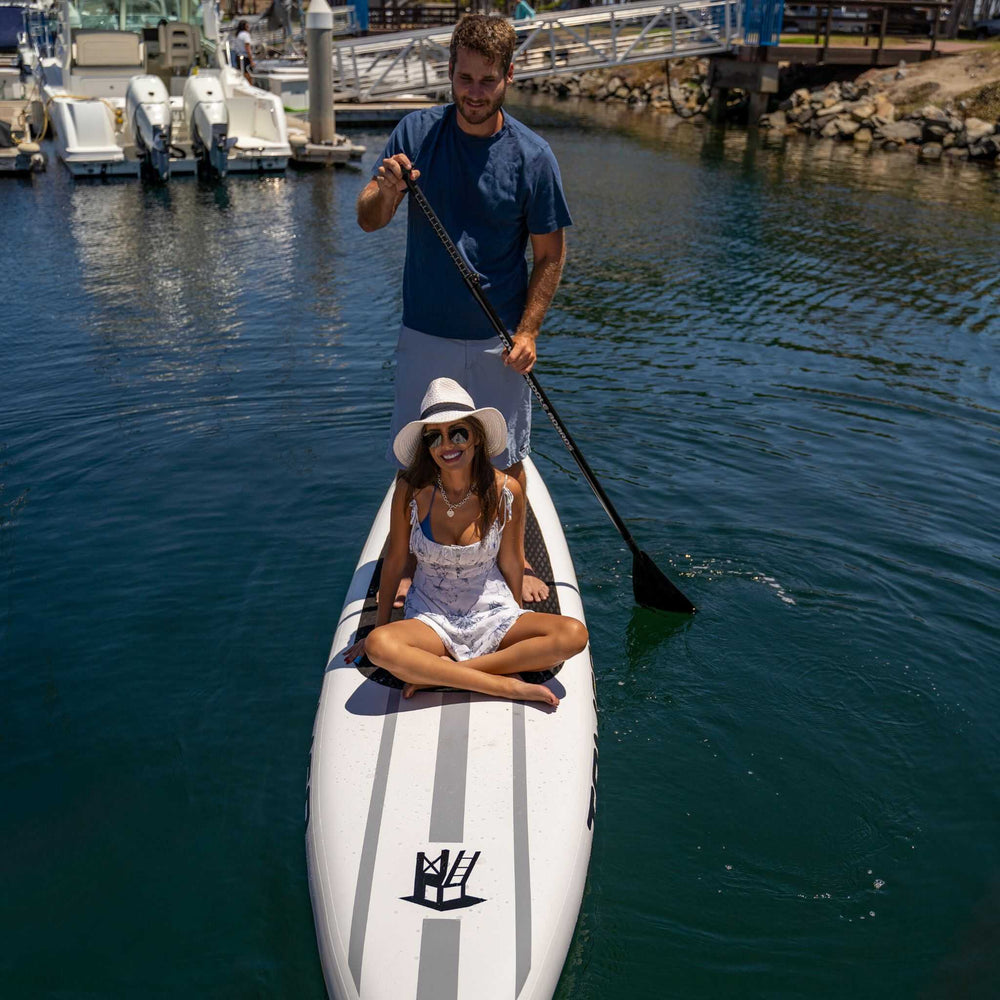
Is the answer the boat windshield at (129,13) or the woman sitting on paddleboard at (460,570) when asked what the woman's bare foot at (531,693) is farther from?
the boat windshield at (129,13)

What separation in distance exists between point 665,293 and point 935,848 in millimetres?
10074

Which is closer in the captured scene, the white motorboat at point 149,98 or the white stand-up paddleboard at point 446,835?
the white stand-up paddleboard at point 446,835

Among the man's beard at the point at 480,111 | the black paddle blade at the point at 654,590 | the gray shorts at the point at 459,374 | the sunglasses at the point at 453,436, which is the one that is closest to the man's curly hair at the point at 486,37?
the man's beard at the point at 480,111

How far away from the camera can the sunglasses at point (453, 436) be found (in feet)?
15.4

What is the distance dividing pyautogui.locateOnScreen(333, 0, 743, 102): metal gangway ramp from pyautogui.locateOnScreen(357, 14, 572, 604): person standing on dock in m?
25.6

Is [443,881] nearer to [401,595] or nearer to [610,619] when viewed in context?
[401,595]

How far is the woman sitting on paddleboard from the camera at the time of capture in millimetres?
4590

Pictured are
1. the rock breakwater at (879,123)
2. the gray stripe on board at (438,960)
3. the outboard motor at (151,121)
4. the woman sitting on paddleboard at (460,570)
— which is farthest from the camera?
the rock breakwater at (879,123)

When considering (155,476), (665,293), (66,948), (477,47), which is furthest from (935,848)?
(665,293)

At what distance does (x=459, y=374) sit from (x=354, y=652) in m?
1.49

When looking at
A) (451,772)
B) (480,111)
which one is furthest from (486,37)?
(451,772)

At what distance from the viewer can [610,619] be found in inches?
255

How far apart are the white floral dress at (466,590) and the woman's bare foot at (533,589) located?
0.38 m

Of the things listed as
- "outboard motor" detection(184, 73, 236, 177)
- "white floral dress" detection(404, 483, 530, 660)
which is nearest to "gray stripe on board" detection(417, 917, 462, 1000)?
"white floral dress" detection(404, 483, 530, 660)
